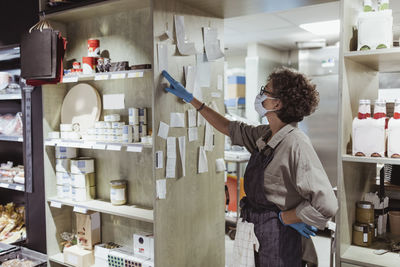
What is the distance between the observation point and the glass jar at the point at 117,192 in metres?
2.74

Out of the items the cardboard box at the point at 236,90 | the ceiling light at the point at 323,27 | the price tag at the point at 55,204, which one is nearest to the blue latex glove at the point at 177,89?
the price tag at the point at 55,204

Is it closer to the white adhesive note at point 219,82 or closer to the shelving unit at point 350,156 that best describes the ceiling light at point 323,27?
the white adhesive note at point 219,82

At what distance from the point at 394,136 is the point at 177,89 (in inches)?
51.3

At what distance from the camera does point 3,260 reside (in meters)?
3.06

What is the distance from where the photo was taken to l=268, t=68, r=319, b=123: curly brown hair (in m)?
1.99

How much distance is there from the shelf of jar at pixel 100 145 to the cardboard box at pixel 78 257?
88 cm

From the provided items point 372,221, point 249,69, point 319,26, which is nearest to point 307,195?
point 372,221

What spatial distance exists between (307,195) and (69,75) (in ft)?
6.49

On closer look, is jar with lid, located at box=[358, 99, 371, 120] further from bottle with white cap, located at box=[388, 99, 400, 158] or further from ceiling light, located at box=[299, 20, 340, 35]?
ceiling light, located at box=[299, 20, 340, 35]

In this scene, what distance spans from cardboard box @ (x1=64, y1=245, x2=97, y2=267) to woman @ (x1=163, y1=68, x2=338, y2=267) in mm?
1483

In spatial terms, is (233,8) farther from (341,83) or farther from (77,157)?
(77,157)

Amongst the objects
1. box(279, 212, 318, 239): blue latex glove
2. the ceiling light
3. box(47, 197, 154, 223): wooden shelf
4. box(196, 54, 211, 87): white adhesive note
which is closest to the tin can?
box(196, 54, 211, 87): white adhesive note

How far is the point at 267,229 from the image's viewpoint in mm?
1973

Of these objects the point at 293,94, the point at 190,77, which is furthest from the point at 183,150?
the point at 293,94
